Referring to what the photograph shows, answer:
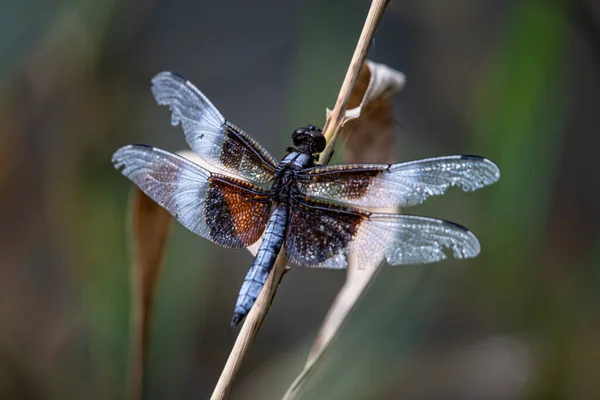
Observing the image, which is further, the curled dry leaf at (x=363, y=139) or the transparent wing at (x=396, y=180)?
the curled dry leaf at (x=363, y=139)

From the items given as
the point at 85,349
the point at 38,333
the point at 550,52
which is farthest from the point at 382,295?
the point at 38,333

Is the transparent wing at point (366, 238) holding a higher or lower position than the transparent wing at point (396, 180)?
lower

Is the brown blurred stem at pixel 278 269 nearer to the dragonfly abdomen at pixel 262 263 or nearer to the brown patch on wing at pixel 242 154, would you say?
the dragonfly abdomen at pixel 262 263

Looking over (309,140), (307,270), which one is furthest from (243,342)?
(307,270)

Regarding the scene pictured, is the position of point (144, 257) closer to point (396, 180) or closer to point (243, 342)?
point (243, 342)

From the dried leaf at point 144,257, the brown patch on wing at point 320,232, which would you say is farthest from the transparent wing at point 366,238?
the dried leaf at point 144,257

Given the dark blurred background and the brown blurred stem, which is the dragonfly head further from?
the dark blurred background

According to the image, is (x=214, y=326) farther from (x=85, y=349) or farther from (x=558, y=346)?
(x=558, y=346)
